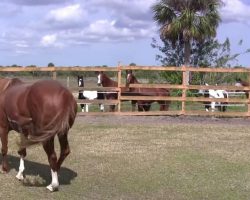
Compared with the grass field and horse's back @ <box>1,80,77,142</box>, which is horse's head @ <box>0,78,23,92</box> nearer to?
horse's back @ <box>1,80,77,142</box>

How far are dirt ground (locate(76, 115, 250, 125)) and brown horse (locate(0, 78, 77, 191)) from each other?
816 centimetres

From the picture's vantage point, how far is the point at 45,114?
693cm

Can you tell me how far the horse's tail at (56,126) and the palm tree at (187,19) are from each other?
1898cm

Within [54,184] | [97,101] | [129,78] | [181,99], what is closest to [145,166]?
[54,184]

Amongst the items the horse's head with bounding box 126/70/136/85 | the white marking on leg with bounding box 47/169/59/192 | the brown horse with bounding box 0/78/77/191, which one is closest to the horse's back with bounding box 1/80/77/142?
the brown horse with bounding box 0/78/77/191

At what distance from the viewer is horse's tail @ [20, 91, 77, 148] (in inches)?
271

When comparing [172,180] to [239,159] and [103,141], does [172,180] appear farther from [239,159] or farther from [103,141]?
[103,141]

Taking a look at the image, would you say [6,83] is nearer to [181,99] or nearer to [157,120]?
[157,120]

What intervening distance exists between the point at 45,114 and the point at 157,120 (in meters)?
9.93

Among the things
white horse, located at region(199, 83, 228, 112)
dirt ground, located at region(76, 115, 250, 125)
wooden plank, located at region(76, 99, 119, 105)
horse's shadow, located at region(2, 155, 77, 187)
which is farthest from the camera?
white horse, located at region(199, 83, 228, 112)

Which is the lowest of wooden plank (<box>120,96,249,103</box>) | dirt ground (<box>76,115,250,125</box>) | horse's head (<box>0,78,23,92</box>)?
dirt ground (<box>76,115,250,125</box>)

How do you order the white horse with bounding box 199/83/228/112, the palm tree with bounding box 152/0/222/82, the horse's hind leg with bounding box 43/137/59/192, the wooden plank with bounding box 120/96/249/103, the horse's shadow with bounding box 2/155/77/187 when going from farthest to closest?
1. the palm tree with bounding box 152/0/222/82
2. the white horse with bounding box 199/83/228/112
3. the wooden plank with bounding box 120/96/249/103
4. the horse's shadow with bounding box 2/155/77/187
5. the horse's hind leg with bounding box 43/137/59/192

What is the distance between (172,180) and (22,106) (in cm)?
266

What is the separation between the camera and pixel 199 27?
2559 centimetres
